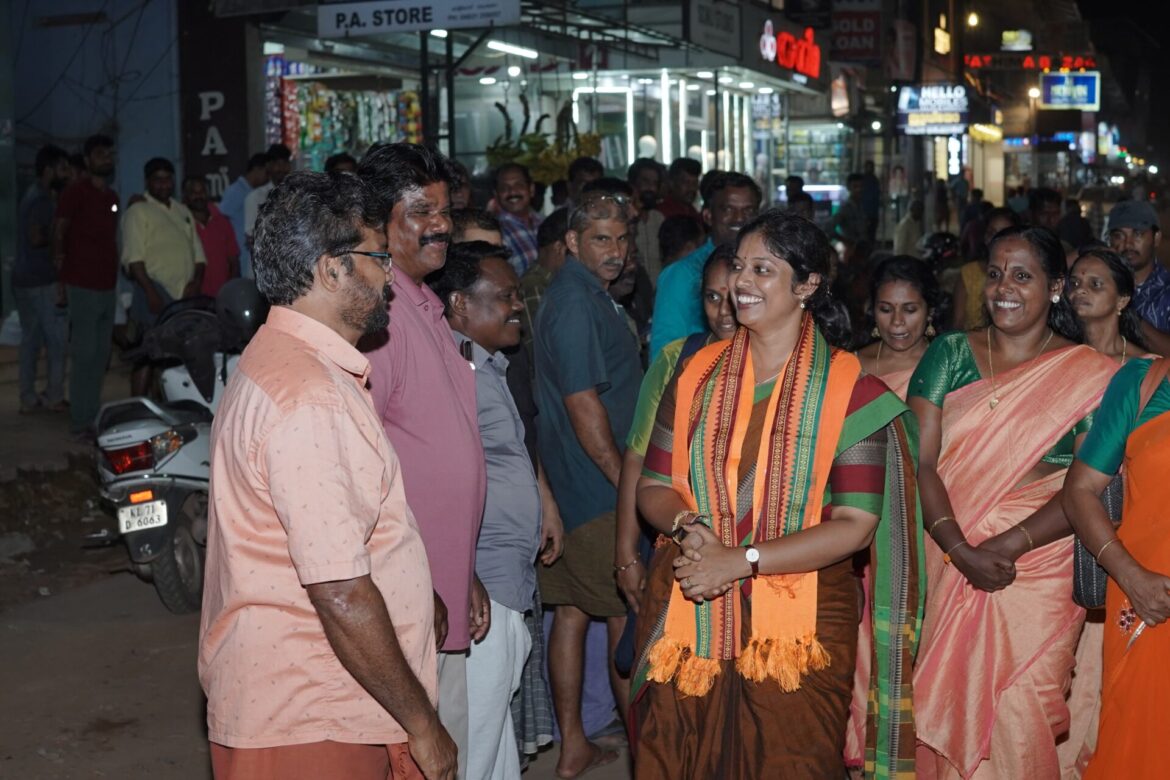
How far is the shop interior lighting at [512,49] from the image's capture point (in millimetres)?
14789

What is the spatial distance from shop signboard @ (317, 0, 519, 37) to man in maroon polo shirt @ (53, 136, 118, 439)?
1.92 metres

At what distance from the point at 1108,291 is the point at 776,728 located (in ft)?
8.08

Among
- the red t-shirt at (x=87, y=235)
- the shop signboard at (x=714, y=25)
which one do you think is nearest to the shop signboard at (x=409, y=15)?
the red t-shirt at (x=87, y=235)

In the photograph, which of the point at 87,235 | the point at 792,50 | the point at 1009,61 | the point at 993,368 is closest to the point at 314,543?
the point at 993,368

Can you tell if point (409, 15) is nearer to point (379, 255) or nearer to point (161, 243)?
point (161, 243)

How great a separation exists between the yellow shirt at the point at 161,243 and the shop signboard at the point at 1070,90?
47727 millimetres

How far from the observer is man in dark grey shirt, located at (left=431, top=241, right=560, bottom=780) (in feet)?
13.7

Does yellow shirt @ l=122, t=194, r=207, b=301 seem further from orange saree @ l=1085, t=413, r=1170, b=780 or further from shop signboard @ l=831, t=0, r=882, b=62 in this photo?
shop signboard @ l=831, t=0, r=882, b=62

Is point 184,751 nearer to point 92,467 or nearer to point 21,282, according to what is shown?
point 92,467

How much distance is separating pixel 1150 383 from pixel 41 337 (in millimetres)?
9887

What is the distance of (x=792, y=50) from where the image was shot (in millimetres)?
19625

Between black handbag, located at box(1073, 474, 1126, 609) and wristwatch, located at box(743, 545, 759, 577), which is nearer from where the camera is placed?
wristwatch, located at box(743, 545, 759, 577)

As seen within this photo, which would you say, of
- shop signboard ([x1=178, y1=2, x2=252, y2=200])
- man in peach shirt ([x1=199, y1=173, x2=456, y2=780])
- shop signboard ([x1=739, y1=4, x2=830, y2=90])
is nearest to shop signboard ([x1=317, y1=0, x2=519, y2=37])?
shop signboard ([x1=178, y1=2, x2=252, y2=200])

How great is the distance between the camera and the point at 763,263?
3.66 meters
